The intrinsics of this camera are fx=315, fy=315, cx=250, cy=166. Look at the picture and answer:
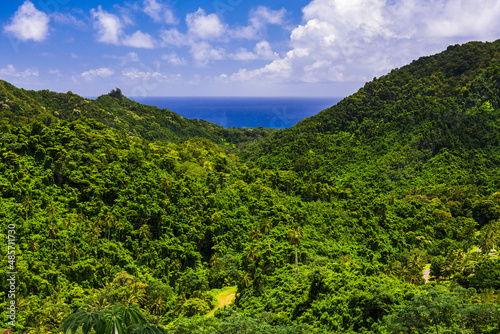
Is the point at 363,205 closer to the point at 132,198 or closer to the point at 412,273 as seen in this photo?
the point at 412,273

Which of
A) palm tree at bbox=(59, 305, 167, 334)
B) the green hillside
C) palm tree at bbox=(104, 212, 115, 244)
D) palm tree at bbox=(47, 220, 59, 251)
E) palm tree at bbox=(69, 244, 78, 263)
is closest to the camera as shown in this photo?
palm tree at bbox=(59, 305, 167, 334)

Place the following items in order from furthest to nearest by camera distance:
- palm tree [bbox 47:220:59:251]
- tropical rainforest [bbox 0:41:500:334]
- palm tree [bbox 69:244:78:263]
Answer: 1. palm tree [bbox 47:220:59:251]
2. palm tree [bbox 69:244:78:263]
3. tropical rainforest [bbox 0:41:500:334]

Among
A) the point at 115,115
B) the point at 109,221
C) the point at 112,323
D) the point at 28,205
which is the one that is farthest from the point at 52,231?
the point at 115,115

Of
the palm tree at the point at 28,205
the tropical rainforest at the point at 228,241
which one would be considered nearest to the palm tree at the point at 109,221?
the tropical rainforest at the point at 228,241

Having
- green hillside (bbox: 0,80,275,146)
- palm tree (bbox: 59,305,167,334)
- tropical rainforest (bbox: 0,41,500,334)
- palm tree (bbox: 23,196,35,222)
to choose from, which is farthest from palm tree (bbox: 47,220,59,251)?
green hillside (bbox: 0,80,275,146)

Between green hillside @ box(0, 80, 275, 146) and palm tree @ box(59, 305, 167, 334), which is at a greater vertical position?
green hillside @ box(0, 80, 275, 146)

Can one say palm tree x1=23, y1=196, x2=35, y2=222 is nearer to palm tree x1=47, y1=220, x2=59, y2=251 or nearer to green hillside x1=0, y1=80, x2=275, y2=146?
palm tree x1=47, y1=220, x2=59, y2=251

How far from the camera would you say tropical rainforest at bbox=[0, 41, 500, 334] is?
73.8 feet

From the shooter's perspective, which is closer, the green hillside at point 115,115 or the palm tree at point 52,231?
the palm tree at point 52,231

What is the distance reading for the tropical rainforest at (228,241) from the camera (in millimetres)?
22484

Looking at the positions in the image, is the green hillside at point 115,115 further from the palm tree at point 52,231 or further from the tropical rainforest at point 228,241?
the palm tree at point 52,231

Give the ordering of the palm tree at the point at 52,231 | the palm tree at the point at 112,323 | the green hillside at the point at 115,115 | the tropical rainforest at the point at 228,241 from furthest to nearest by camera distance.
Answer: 1. the green hillside at the point at 115,115
2. the palm tree at the point at 52,231
3. the tropical rainforest at the point at 228,241
4. the palm tree at the point at 112,323

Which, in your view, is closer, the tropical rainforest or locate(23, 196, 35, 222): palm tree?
the tropical rainforest

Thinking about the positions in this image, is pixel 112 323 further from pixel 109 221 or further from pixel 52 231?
pixel 109 221
